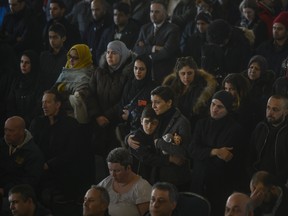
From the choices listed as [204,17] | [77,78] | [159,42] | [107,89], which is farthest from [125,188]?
[204,17]

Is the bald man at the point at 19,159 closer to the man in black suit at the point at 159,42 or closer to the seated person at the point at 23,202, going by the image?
the seated person at the point at 23,202

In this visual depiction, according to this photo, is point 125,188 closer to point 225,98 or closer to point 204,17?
point 225,98

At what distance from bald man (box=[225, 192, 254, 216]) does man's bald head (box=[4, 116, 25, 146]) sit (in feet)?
8.04

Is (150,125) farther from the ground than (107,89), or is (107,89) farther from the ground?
(107,89)

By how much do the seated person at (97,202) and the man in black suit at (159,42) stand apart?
2943 millimetres

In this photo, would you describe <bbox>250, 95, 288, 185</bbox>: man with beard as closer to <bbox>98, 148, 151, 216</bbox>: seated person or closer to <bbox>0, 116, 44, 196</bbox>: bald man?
<bbox>98, 148, 151, 216</bbox>: seated person

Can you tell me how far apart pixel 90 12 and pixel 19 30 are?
1090 mm

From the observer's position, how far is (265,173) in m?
6.84

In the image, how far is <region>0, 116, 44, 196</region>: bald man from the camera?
313 inches

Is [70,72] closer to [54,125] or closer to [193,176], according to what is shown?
[54,125]

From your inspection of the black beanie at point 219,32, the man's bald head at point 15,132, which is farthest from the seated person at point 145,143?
the black beanie at point 219,32

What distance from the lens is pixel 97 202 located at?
22.1ft

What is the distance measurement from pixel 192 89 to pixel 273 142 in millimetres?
1222

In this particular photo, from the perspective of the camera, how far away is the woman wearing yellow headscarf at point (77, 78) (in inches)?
342
